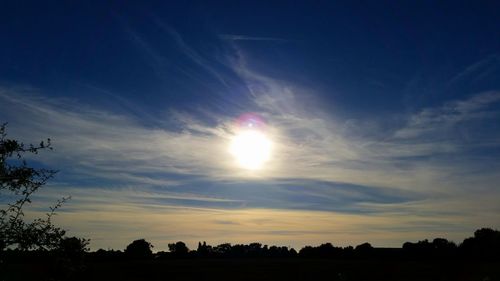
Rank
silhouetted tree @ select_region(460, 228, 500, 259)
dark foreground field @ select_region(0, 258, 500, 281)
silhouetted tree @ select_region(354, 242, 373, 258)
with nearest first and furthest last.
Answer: dark foreground field @ select_region(0, 258, 500, 281) → silhouetted tree @ select_region(460, 228, 500, 259) → silhouetted tree @ select_region(354, 242, 373, 258)

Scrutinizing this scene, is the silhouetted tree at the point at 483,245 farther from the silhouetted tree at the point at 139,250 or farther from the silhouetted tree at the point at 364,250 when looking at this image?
the silhouetted tree at the point at 139,250

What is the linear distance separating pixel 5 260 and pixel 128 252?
12971cm

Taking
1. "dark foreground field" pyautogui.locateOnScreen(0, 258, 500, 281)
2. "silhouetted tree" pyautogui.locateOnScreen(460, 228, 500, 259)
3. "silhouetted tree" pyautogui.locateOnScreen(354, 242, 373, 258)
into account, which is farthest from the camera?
"silhouetted tree" pyautogui.locateOnScreen(354, 242, 373, 258)

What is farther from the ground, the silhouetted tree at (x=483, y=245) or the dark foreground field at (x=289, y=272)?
the silhouetted tree at (x=483, y=245)

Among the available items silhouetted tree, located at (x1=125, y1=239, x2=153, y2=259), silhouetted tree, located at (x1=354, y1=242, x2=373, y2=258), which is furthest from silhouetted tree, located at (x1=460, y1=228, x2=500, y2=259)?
silhouetted tree, located at (x1=125, y1=239, x2=153, y2=259)

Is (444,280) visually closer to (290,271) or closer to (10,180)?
(290,271)

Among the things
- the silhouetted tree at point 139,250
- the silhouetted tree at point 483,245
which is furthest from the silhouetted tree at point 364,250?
the silhouetted tree at point 139,250

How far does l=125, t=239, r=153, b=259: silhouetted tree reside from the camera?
138875mm

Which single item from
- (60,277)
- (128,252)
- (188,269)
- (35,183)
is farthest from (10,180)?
(128,252)

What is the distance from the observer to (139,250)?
142 meters

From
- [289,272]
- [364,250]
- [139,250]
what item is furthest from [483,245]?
[139,250]

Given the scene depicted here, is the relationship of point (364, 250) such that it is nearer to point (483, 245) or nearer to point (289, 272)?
point (483, 245)

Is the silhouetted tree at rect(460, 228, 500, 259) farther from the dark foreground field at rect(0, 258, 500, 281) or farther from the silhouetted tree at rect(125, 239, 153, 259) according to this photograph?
the silhouetted tree at rect(125, 239, 153, 259)

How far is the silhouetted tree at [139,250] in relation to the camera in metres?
139
